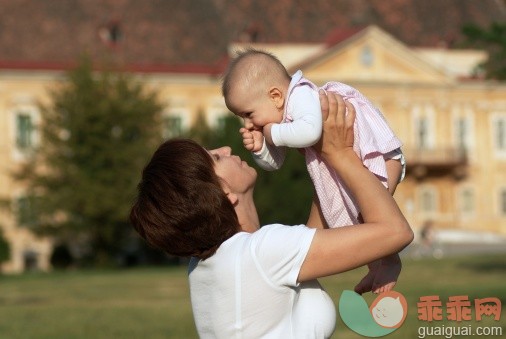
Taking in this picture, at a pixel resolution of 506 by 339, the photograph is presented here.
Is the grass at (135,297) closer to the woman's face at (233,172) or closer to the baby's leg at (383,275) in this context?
the baby's leg at (383,275)

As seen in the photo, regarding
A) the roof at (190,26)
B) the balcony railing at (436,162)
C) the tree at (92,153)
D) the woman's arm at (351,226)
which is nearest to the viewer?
the woman's arm at (351,226)

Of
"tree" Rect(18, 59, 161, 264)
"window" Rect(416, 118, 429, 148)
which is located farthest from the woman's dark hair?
"window" Rect(416, 118, 429, 148)

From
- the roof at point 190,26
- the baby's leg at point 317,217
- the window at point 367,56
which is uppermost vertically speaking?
the baby's leg at point 317,217

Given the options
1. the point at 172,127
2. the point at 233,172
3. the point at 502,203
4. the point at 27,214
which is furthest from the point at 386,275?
the point at 502,203

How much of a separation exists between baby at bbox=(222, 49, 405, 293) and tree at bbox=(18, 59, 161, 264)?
47918 mm

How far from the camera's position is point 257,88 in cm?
503

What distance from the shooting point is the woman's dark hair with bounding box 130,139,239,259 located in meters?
4.77

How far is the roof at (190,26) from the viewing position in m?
66.0

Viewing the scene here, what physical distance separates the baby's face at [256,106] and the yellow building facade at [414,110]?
6027 cm

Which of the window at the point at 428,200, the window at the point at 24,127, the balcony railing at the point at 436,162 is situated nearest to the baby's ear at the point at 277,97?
the window at the point at 24,127

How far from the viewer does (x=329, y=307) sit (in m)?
4.87

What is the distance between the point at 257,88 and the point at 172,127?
58.0 meters

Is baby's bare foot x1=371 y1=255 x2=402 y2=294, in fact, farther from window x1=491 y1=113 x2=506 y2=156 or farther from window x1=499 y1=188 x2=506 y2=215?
window x1=491 y1=113 x2=506 y2=156

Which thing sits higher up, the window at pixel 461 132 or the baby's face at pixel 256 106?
the baby's face at pixel 256 106
